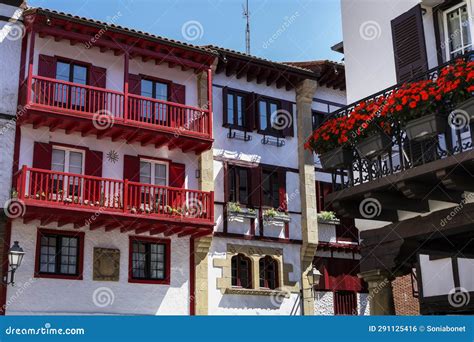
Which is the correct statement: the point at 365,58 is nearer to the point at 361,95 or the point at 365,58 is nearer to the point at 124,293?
the point at 361,95

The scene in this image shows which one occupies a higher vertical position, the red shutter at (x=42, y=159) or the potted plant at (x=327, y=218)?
the red shutter at (x=42, y=159)

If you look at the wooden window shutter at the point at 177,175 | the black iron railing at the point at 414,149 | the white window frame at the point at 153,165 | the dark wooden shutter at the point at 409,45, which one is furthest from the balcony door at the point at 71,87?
the black iron railing at the point at 414,149

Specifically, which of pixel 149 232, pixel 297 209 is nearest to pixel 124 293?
pixel 149 232

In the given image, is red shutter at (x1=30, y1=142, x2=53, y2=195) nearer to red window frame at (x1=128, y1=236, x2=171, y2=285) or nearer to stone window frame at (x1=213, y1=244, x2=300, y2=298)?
red window frame at (x1=128, y1=236, x2=171, y2=285)

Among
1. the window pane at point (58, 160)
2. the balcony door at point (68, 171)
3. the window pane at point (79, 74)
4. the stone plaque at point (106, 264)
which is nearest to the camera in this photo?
the balcony door at point (68, 171)

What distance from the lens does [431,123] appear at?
933cm

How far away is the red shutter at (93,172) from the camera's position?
20.4 metres

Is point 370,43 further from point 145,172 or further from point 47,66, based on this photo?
point 47,66

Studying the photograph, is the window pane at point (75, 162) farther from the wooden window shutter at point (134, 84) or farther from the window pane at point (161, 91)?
the window pane at point (161, 91)

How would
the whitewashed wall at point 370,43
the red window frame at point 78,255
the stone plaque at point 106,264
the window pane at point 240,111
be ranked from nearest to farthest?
Result: the whitewashed wall at point 370,43 < the red window frame at point 78,255 < the stone plaque at point 106,264 < the window pane at point 240,111

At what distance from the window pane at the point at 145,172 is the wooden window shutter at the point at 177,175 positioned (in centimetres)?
75

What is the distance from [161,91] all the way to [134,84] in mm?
1080

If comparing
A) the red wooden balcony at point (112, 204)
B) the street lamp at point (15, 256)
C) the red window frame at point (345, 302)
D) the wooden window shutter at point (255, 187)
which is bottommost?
the red window frame at point (345, 302)
